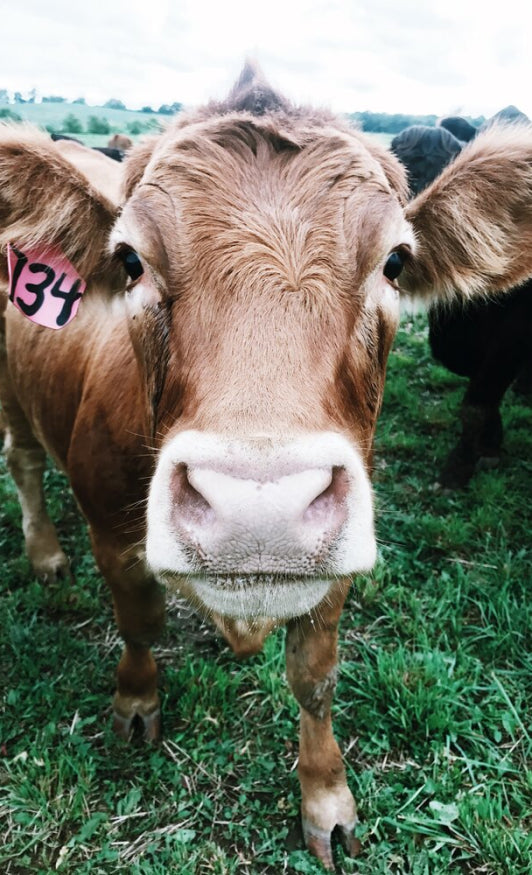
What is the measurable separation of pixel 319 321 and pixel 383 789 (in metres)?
1.98

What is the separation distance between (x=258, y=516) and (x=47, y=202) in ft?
4.61

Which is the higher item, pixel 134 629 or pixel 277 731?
pixel 134 629

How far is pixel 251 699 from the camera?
113 inches

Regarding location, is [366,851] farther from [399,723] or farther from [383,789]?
[399,723]

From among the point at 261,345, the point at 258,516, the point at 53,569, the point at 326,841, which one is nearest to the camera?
the point at 258,516

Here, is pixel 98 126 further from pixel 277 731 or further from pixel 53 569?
pixel 277 731

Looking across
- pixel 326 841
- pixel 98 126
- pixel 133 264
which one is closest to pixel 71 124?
pixel 98 126

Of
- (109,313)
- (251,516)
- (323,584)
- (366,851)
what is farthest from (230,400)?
(366,851)

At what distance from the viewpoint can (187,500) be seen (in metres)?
1.24

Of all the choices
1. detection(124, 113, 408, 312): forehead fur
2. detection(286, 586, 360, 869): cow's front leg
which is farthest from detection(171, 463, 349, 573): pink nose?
detection(286, 586, 360, 869): cow's front leg

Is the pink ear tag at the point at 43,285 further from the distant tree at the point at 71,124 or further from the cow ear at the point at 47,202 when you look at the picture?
the distant tree at the point at 71,124

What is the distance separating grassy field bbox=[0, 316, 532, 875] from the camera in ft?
7.45

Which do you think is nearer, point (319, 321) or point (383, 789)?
point (319, 321)

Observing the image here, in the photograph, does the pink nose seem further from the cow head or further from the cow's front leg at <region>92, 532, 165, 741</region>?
the cow's front leg at <region>92, 532, 165, 741</region>
